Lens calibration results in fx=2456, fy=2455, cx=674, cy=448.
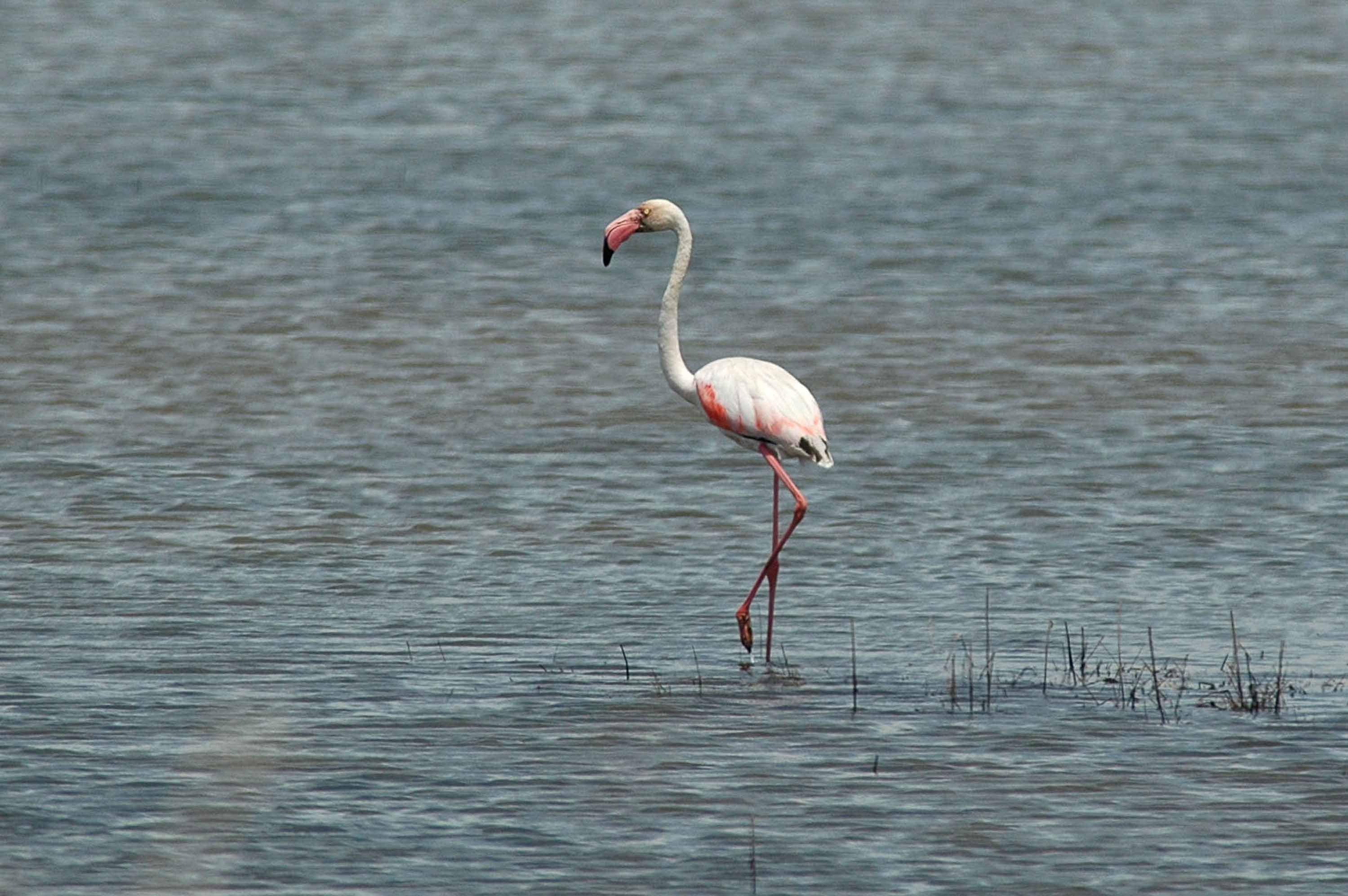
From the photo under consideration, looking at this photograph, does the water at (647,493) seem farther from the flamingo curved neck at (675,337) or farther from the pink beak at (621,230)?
the pink beak at (621,230)

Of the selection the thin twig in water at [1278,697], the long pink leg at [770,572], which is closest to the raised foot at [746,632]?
the long pink leg at [770,572]

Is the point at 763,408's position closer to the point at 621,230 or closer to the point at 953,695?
the point at 621,230

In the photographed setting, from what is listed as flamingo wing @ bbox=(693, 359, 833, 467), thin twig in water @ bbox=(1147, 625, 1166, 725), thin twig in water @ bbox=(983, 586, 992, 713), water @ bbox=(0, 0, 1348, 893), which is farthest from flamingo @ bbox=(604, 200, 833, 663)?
thin twig in water @ bbox=(1147, 625, 1166, 725)

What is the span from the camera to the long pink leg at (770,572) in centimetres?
977

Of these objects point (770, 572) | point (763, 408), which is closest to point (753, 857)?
point (770, 572)

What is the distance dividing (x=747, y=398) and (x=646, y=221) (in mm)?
1043

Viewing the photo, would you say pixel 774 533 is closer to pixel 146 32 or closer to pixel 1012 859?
pixel 1012 859

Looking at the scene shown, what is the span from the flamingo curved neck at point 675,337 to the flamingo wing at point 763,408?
9 centimetres

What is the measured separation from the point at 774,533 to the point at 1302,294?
9.07 meters

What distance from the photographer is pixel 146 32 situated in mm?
36375

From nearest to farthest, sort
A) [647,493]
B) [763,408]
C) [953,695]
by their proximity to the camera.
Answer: [953,695] → [763,408] → [647,493]

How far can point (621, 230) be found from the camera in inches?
428

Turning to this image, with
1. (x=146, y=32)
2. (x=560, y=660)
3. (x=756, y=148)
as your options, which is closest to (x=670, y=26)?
(x=146, y=32)

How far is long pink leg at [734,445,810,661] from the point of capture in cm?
977
